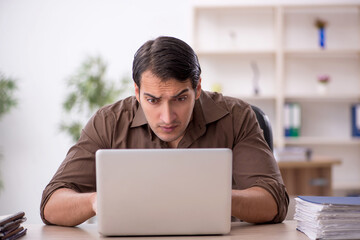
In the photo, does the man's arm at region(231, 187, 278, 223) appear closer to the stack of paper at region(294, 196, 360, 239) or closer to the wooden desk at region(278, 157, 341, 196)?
the stack of paper at region(294, 196, 360, 239)

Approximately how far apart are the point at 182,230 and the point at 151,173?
0.52ft

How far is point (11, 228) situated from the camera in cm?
126

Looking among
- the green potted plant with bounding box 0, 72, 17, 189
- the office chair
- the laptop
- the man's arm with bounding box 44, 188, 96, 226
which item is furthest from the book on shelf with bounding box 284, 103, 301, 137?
the laptop

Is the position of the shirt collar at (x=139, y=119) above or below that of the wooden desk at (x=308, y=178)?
above

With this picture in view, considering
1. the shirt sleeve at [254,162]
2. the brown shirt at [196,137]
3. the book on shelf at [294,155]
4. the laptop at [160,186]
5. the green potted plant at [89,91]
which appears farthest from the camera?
the green potted plant at [89,91]

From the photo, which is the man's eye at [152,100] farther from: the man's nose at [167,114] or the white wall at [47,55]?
the white wall at [47,55]

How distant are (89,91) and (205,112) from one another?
2447 millimetres

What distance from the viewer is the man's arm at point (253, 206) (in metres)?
1.43

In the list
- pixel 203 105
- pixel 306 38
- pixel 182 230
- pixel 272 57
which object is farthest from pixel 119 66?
pixel 182 230

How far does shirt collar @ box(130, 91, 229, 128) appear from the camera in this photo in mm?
1818

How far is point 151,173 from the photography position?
3.77 ft

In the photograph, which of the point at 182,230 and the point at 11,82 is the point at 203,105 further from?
the point at 11,82

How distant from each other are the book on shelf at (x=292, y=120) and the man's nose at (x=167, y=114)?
321 centimetres

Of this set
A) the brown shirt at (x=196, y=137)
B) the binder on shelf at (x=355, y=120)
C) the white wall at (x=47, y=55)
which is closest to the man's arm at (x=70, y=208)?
the brown shirt at (x=196, y=137)
